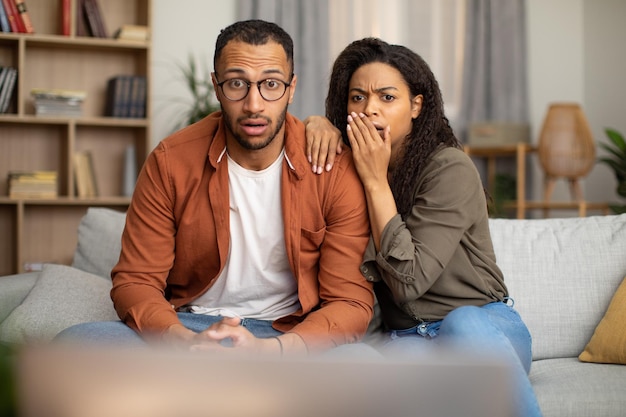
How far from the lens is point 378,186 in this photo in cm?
180

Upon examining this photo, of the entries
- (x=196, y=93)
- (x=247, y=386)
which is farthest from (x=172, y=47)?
(x=247, y=386)

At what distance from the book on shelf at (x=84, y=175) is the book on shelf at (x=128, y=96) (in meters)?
0.31

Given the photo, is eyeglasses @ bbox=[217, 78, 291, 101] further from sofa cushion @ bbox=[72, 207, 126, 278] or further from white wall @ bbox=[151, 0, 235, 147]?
white wall @ bbox=[151, 0, 235, 147]

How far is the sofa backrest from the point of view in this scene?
87.7 inches

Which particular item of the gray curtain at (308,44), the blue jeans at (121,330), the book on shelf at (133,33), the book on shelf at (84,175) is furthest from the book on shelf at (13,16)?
the blue jeans at (121,330)

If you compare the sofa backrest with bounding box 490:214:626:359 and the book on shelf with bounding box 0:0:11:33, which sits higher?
the book on shelf with bounding box 0:0:11:33

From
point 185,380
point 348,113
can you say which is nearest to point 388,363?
point 185,380

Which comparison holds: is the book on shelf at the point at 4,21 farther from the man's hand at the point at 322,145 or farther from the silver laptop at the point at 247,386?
the silver laptop at the point at 247,386

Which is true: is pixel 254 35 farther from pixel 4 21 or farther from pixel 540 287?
pixel 4 21

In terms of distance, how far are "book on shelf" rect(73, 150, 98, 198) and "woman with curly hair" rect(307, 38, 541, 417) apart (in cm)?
→ 288

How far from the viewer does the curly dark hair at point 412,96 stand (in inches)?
75.6

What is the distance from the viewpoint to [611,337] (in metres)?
2.09

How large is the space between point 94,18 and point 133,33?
0.25 meters

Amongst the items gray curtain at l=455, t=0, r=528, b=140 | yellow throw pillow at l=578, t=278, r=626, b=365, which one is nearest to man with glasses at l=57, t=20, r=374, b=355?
yellow throw pillow at l=578, t=278, r=626, b=365
